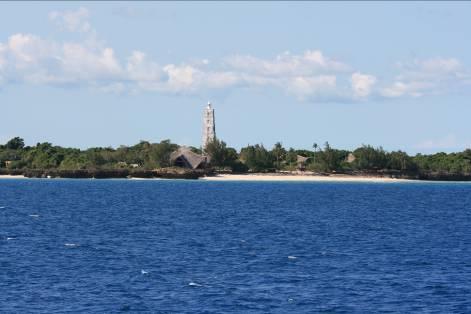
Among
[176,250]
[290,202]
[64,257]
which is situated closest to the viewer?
[64,257]

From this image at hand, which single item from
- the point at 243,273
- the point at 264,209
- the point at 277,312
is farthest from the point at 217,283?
the point at 264,209

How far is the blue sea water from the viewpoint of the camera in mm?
48531

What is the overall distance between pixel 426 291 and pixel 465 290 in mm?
2173

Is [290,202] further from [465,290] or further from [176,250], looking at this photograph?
[465,290]

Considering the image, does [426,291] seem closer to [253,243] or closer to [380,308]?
[380,308]

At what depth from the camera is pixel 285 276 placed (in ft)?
187

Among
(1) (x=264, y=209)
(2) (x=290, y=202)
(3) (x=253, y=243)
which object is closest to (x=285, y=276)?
(3) (x=253, y=243)

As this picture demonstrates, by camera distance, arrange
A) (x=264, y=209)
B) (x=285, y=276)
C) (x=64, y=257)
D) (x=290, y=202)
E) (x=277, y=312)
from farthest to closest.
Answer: (x=290, y=202), (x=264, y=209), (x=64, y=257), (x=285, y=276), (x=277, y=312)

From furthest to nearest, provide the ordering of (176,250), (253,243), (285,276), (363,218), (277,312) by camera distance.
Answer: (363,218)
(253,243)
(176,250)
(285,276)
(277,312)

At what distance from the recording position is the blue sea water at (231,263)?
48531 mm

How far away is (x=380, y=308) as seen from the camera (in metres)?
47.5

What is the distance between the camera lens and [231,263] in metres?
62.4

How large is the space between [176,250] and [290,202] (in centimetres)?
7791

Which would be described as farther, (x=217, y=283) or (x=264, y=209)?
(x=264, y=209)
